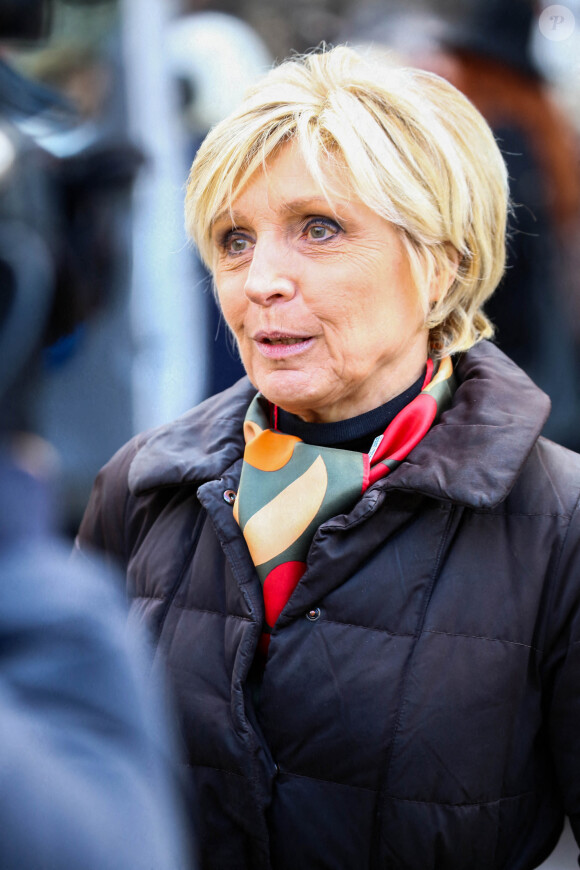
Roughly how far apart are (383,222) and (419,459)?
0.40 m

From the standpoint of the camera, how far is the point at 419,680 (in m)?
1.29

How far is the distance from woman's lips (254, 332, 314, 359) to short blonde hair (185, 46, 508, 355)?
0.74ft

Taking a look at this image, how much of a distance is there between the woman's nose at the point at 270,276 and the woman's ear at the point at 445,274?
0.88ft

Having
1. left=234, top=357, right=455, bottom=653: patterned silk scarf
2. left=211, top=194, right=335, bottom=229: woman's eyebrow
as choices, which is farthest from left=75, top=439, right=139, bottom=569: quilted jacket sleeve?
left=211, top=194, right=335, bottom=229: woman's eyebrow

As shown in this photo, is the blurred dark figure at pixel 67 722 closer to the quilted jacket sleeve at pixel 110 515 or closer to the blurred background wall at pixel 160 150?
the quilted jacket sleeve at pixel 110 515

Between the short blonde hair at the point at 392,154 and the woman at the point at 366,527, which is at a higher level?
the short blonde hair at the point at 392,154

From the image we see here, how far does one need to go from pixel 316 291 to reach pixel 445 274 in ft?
0.86

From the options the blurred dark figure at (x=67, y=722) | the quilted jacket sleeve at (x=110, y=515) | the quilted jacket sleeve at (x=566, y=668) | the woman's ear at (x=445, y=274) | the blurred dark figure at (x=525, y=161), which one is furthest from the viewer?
the blurred dark figure at (x=525, y=161)

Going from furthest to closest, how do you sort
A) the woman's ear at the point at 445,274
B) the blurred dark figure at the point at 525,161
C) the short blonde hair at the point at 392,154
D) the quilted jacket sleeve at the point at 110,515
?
the blurred dark figure at the point at 525,161 → the quilted jacket sleeve at the point at 110,515 → the woman's ear at the point at 445,274 → the short blonde hair at the point at 392,154

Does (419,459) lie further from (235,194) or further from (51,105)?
(51,105)

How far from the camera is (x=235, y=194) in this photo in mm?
1461

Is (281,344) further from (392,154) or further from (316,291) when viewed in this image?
(392,154)

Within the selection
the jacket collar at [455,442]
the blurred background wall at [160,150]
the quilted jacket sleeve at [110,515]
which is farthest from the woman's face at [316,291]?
the blurred background wall at [160,150]

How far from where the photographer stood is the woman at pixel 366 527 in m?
1.29
